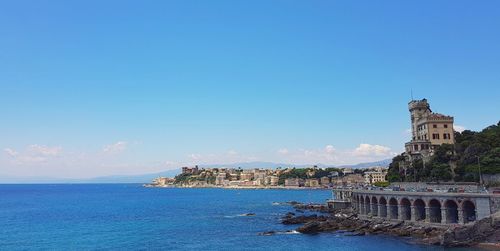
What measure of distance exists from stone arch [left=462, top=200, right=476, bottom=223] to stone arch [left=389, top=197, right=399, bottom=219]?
43.5 ft

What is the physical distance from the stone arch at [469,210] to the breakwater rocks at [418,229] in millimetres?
2383

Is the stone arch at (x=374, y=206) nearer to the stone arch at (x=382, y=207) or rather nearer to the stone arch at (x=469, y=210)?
the stone arch at (x=382, y=207)

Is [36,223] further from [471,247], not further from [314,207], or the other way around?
[471,247]

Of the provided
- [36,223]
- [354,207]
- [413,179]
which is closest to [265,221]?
[354,207]

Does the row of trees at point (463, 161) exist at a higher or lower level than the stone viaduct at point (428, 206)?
higher

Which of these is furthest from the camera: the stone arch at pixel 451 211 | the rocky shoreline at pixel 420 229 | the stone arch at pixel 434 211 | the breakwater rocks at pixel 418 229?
the stone arch at pixel 434 211

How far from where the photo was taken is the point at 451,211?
61750mm

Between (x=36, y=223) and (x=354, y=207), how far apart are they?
2562 inches

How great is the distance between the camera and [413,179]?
96938 millimetres

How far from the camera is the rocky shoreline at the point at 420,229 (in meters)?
52.1

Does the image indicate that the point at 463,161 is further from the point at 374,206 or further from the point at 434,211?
the point at 434,211

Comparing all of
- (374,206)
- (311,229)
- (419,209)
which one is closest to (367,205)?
(374,206)

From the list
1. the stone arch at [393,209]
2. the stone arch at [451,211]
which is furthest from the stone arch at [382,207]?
the stone arch at [451,211]

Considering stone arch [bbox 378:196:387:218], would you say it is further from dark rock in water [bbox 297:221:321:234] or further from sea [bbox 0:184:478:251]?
sea [bbox 0:184:478:251]
